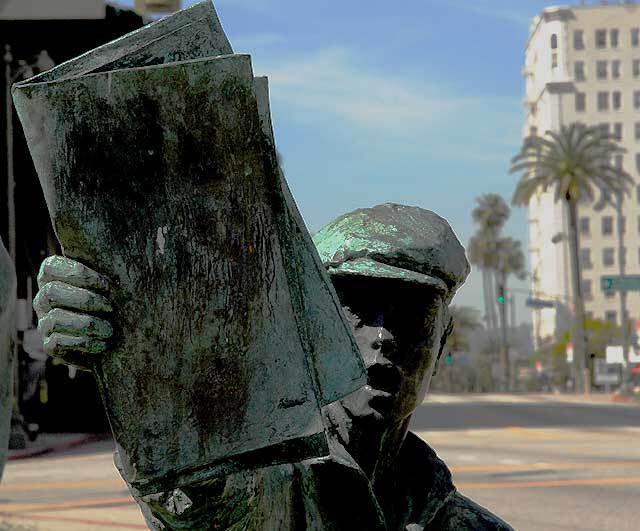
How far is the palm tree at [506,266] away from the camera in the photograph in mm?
78750

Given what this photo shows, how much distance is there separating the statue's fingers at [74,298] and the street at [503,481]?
28.2ft

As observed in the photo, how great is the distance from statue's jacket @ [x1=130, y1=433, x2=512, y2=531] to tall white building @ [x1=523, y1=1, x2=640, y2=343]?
94109mm

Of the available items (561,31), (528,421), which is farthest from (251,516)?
(561,31)

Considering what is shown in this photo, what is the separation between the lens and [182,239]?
146 centimetres

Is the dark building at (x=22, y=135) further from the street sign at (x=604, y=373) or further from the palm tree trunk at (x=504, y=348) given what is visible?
the palm tree trunk at (x=504, y=348)

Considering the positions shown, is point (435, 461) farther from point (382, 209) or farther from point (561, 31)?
point (561, 31)

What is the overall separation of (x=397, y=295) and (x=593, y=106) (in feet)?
331

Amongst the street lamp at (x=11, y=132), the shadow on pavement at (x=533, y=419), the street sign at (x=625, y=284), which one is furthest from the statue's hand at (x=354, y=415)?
the street sign at (x=625, y=284)

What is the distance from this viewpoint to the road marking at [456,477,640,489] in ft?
40.9

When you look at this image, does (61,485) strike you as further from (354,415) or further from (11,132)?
(354,415)

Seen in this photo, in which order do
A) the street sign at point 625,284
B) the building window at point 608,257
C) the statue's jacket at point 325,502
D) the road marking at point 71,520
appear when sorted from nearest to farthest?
the statue's jacket at point 325,502
the road marking at point 71,520
the street sign at point 625,284
the building window at point 608,257

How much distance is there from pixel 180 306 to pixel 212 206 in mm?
127

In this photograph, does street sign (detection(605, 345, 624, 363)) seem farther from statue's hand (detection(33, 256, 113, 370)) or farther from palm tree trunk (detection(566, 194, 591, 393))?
statue's hand (detection(33, 256, 113, 370))

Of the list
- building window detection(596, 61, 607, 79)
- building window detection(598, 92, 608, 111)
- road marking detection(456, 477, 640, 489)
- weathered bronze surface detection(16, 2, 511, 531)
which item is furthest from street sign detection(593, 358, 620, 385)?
weathered bronze surface detection(16, 2, 511, 531)
